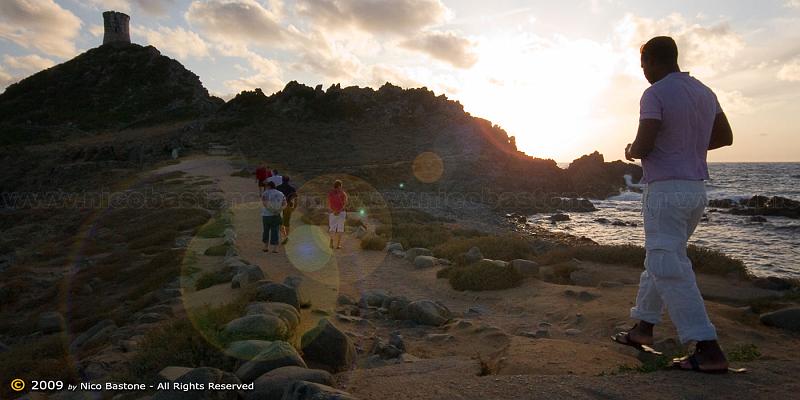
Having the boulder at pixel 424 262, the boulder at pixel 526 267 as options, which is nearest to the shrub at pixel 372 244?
the boulder at pixel 424 262

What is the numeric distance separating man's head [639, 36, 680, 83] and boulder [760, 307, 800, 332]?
4640mm

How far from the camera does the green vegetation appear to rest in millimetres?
9430

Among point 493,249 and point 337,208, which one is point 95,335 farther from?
point 493,249

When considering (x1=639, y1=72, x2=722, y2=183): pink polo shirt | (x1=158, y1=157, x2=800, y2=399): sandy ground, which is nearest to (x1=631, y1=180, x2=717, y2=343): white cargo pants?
(x1=639, y1=72, x2=722, y2=183): pink polo shirt

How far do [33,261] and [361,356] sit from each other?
1489 centimetres

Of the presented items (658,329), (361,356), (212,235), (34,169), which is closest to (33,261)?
(212,235)

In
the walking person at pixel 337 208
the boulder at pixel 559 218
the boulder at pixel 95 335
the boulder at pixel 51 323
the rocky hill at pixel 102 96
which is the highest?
the rocky hill at pixel 102 96

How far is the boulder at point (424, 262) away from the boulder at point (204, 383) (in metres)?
8.26

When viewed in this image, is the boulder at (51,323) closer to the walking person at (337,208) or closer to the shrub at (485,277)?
the walking person at (337,208)

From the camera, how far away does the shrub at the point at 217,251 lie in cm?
1191

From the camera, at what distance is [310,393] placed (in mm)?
3266

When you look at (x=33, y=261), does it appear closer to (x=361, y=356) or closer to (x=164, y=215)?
(x=164, y=215)

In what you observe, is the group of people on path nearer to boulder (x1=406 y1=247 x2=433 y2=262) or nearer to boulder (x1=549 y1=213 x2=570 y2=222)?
boulder (x1=406 y1=247 x2=433 y2=262)

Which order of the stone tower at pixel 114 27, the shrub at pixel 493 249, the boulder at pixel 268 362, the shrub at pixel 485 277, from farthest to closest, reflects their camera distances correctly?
the stone tower at pixel 114 27
the shrub at pixel 493 249
the shrub at pixel 485 277
the boulder at pixel 268 362
